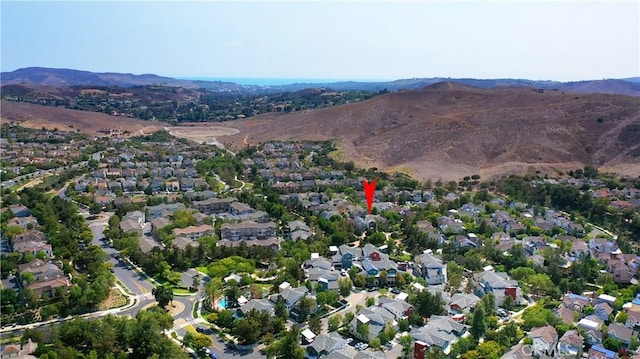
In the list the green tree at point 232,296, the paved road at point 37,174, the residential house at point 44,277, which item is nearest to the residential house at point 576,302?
the green tree at point 232,296

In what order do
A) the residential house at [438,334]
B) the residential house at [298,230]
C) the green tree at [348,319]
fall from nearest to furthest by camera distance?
the residential house at [438,334], the green tree at [348,319], the residential house at [298,230]

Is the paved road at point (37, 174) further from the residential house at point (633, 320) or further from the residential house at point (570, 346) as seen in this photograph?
the residential house at point (633, 320)

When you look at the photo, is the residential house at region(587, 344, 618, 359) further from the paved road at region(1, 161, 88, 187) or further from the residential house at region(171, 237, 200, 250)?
the paved road at region(1, 161, 88, 187)

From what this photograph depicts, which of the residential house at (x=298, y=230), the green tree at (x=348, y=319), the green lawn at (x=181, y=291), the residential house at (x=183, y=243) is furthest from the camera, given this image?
the residential house at (x=298, y=230)

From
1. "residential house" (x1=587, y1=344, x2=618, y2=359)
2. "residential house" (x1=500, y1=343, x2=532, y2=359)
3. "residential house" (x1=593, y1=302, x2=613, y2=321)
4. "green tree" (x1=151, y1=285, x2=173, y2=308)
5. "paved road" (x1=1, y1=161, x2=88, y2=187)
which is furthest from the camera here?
"paved road" (x1=1, y1=161, x2=88, y2=187)

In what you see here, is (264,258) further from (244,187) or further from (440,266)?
(244,187)

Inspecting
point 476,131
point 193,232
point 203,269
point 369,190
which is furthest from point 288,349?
point 476,131

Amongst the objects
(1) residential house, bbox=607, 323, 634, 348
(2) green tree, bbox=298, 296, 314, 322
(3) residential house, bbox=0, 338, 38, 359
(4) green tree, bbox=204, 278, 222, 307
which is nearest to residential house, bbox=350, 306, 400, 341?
(2) green tree, bbox=298, 296, 314, 322
